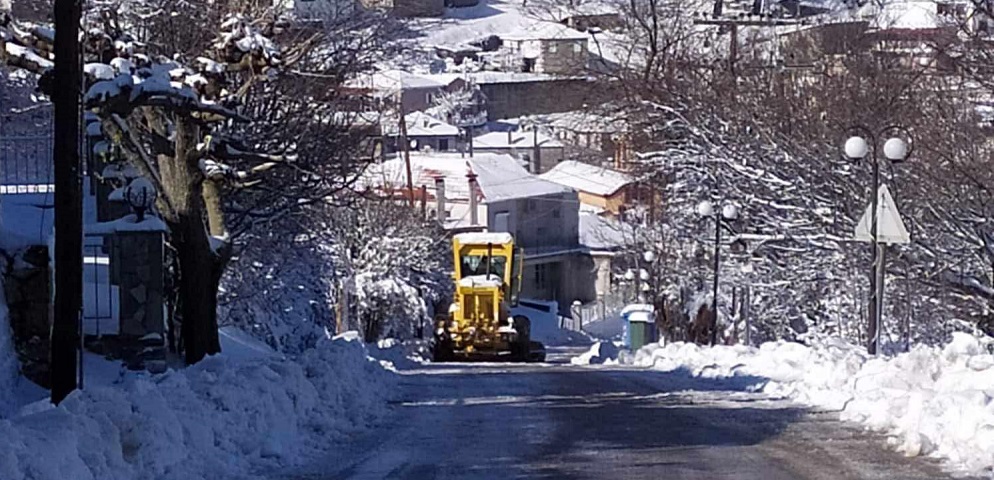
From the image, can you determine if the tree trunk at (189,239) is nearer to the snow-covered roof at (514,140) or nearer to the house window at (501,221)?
the house window at (501,221)

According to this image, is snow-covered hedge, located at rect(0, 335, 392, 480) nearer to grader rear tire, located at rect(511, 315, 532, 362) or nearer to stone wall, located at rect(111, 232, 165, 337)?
stone wall, located at rect(111, 232, 165, 337)

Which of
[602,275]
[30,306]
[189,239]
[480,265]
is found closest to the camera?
[30,306]

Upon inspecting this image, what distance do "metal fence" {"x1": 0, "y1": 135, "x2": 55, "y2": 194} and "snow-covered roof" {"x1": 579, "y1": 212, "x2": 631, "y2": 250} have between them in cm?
3938

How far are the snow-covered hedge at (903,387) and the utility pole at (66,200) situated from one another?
622cm

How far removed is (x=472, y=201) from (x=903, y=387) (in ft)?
176

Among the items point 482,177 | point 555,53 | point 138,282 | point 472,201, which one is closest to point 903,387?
point 138,282

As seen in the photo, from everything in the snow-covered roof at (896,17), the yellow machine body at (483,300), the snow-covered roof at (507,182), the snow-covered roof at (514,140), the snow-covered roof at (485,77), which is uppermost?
the snow-covered roof at (485,77)

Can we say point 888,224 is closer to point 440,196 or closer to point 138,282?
point 138,282

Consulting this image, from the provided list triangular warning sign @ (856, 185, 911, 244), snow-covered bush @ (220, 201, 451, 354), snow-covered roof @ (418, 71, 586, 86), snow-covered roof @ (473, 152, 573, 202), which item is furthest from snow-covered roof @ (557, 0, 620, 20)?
triangular warning sign @ (856, 185, 911, 244)

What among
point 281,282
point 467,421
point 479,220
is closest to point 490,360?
point 281,282

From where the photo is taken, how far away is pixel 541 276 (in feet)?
238

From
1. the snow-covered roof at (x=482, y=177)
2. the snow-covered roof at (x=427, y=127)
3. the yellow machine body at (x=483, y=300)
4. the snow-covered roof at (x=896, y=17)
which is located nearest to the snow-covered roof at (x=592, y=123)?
the yellow machine body at (x=483, y=300)

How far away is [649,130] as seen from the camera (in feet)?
130

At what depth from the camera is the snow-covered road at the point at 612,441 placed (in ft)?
34.6
